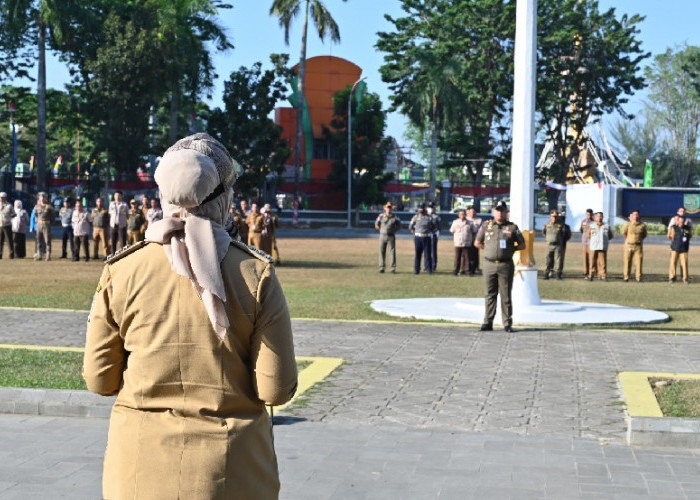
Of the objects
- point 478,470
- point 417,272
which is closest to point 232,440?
point 478,470

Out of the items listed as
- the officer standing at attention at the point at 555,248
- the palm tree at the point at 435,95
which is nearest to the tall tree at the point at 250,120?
the palm tree at the point at 435,95

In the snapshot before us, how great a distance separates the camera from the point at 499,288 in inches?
571

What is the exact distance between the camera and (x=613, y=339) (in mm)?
13656

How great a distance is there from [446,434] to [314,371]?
2961 millimetres

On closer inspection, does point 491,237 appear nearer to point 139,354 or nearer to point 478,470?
point 478,470

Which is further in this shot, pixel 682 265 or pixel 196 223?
pixel 682 265

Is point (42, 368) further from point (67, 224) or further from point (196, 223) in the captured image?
point (67, 224)

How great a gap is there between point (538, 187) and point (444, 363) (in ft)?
192

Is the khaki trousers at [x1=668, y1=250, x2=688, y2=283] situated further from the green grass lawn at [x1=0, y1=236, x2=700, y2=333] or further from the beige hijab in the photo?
the beige hijab

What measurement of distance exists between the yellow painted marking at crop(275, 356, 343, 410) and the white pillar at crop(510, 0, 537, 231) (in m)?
5.28

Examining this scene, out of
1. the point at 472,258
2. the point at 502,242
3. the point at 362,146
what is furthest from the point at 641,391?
the point at 362,146

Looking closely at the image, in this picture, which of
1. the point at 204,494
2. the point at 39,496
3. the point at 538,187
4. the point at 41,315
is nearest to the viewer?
the point at 204,494

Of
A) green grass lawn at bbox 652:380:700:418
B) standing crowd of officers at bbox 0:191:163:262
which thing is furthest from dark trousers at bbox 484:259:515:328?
standing crowd of officers at bbox 0:191:163:262

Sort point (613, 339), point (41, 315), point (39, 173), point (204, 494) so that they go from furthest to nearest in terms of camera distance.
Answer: point (39, 173), point (41, 315), point (613, 339), point (204, 494)
